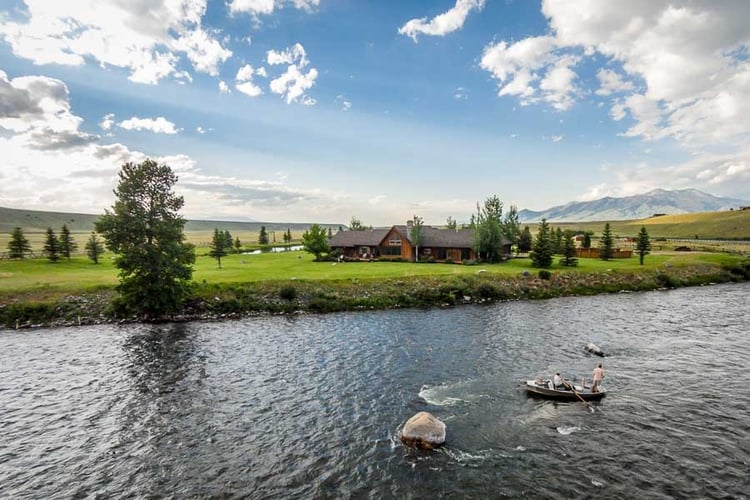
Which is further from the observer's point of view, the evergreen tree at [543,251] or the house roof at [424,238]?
the house roof at [424,238]

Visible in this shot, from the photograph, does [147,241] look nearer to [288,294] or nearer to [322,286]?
[288,294]

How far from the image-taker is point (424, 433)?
Result: 18469 millimetres

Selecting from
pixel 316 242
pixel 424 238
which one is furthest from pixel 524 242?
pixel 316 242

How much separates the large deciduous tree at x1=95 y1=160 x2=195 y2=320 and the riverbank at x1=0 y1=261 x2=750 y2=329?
7.89 ft

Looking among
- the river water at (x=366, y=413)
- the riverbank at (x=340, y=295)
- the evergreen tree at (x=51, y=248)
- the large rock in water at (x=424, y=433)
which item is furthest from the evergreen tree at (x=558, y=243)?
the evergreen tree at (x=51, y=248)

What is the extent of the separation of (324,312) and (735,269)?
74905 mm

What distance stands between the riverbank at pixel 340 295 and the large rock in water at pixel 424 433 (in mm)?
28302

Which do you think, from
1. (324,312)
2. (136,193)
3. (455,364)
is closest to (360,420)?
(455,364)

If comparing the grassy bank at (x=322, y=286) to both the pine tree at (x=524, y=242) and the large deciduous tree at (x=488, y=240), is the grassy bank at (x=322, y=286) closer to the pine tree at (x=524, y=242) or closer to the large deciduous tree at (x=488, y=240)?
the large deciduous tree at (x=488, y=240)

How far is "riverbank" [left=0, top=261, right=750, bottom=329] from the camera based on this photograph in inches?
1662

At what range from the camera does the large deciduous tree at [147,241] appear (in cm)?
4109

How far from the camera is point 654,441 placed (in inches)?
730

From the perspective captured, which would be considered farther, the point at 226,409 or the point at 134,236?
the point at 134,236

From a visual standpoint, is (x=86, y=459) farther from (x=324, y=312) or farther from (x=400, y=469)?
(x=324, y=312)
